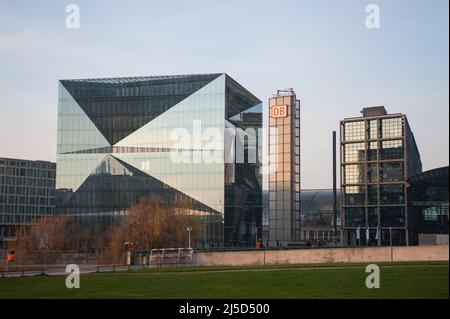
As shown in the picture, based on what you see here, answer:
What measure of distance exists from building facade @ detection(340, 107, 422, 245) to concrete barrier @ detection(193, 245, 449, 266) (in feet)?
245

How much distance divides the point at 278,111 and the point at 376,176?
2433 centimetres

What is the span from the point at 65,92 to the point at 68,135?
351 inches

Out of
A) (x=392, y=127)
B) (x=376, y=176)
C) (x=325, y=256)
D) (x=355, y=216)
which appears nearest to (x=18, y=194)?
(x=355, y=216)

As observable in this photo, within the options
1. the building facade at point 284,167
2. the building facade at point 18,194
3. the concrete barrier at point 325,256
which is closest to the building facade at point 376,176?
the building facade at point 284,167

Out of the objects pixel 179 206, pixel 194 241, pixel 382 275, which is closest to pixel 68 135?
pixel 179 206

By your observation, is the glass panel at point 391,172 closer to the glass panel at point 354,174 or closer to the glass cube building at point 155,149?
the glass panel at point 354,174

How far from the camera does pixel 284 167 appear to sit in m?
129

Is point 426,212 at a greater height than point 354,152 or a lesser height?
lesser

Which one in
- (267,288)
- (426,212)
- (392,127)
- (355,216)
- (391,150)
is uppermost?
(392,127)

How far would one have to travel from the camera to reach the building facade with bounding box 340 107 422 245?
127 meters

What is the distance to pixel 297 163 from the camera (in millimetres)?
130375

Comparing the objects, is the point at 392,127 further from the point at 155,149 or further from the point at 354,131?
the point at 155,149

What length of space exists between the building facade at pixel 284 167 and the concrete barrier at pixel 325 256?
72.1 m

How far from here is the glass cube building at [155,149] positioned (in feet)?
397
